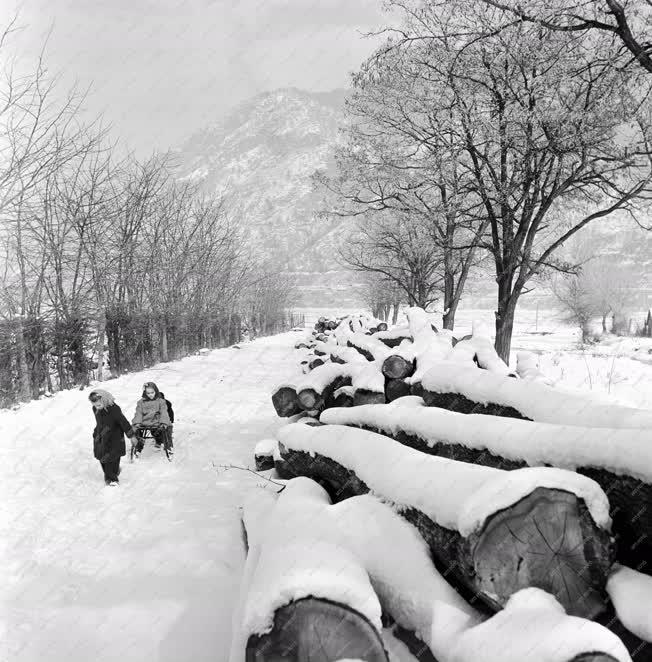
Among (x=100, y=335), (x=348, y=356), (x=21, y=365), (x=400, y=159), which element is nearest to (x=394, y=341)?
(x=348, y=356)

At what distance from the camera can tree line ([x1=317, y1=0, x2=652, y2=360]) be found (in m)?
7.45

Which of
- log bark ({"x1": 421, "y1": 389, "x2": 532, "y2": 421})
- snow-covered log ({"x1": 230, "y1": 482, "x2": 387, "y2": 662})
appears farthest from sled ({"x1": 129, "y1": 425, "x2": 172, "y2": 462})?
snow-covered log ({"x1": 230, "y1": 482, "x2": 387, "y2": 662})

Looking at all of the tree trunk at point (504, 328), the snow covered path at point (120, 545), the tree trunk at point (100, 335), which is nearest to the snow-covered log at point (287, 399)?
the snow covered path at point (120, 545)

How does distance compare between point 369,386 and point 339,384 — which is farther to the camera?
point 339,384

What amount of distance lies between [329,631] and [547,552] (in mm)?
787

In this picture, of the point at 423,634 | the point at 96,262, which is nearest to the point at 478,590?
the point at 423,634

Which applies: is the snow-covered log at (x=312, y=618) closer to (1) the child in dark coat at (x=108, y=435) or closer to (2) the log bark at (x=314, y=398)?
(2) the log bark at (x=314, y=398)

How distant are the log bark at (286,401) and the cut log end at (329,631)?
5.08 metres

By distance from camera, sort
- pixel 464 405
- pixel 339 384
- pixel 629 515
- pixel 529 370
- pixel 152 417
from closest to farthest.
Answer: pixel 629 515, pixel 464 405, pixel 339 384, pixel 152 417, pixel 529 370

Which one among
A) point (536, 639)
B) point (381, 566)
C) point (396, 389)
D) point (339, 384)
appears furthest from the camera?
point (339, 384)

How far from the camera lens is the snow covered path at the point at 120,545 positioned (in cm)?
296

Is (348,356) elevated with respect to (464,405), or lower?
lower

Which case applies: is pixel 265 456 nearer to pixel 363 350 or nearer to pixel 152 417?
pixel 152 417

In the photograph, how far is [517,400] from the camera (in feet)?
11.3
